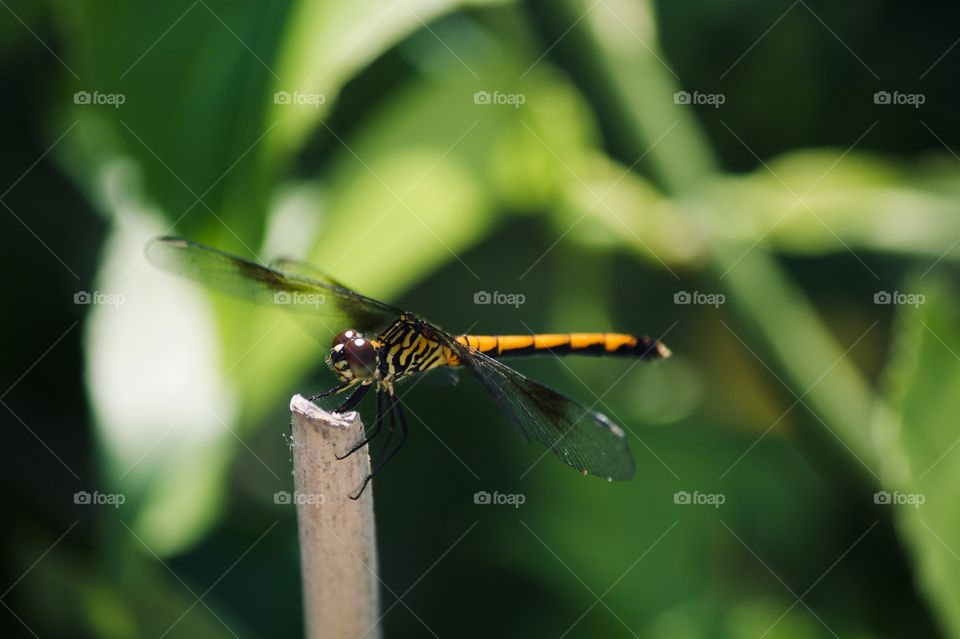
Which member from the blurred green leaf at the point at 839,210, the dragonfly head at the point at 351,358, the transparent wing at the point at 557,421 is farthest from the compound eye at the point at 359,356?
the blurred green leaf at the point at 839,210

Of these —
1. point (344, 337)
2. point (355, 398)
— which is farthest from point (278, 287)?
point (355, 398)

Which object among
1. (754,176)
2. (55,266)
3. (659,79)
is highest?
(659,79)

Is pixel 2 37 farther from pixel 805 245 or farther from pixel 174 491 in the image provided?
pixel 805 245

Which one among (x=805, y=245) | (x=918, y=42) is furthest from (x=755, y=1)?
(x=805, y=245)

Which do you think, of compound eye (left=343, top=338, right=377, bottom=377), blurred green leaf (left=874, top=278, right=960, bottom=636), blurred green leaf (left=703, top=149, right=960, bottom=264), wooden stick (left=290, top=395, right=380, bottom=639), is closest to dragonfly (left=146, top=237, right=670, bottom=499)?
compound eye (left=343, top=338, right=377, bottom=377)

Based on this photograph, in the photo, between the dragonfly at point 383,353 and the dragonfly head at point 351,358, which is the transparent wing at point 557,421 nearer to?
the dragonfly at point 383,353

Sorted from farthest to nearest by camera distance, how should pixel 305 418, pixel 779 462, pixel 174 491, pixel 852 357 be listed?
pixel 852 357 → pixel 779 462 → pixel 174 491 → pixel 305 418
